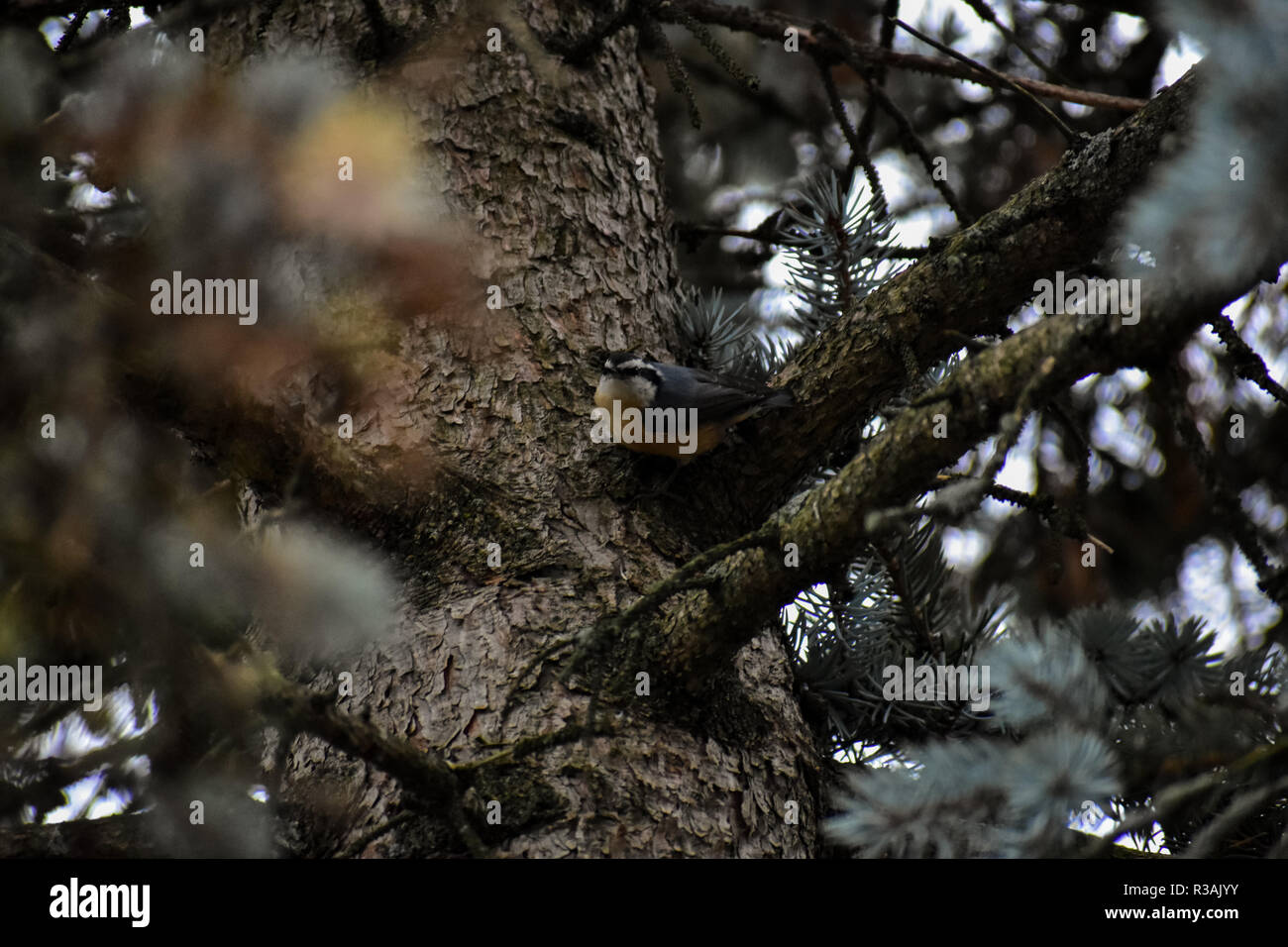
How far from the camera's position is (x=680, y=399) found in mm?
2020

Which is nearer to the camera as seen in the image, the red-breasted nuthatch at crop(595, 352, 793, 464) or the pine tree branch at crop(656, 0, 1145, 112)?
the red-breasted nuthatch at crop(595, 352, 793, 464)

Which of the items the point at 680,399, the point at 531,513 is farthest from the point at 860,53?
the point at 531,513

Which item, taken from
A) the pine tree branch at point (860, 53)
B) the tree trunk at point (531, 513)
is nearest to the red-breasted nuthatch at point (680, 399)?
the tree trunk at point (531, 513)

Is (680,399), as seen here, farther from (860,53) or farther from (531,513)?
(860,53)

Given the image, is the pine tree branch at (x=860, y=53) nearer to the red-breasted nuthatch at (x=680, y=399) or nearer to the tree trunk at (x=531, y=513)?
the tree trunk at (x=531, y=513)

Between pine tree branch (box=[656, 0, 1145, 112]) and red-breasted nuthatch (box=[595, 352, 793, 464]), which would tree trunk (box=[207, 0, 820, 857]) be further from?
pine tree branch (box=[656, 0, 1145, 112])

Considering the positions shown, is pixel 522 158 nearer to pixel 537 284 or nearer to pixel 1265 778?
pixel 537 284

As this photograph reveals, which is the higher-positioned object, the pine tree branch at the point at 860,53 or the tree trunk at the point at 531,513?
the pine tree branch at the point at 860,53

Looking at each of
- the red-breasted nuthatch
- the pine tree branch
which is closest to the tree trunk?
the red-breasted nuthatch

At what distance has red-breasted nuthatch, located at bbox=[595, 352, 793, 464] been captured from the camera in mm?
1845

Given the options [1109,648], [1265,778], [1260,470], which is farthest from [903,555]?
[1260,470]

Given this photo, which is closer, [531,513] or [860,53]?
[531,513]

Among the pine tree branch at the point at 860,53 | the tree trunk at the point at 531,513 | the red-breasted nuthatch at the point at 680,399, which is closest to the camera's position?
the tree trunk at the point at 531,513

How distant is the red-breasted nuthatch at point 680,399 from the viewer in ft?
6.05
